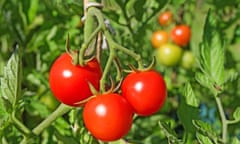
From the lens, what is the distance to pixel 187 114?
1.28 metres

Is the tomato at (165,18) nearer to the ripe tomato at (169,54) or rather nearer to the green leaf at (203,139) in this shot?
the ripe tomato at (169,54)

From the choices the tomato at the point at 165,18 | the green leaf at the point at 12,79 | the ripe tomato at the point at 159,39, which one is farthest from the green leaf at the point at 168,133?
the ripe tomato at the point at 159,39

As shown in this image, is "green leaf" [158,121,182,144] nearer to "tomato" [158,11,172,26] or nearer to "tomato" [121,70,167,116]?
"tomato" [121,70,167,116]

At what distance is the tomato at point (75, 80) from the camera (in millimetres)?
1109

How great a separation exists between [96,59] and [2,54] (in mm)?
948

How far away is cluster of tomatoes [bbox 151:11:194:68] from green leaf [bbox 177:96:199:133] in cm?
147

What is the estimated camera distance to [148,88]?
1.16 m

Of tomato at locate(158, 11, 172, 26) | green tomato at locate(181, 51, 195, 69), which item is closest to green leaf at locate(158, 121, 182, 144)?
green tomato at locate(181, 51, 195, 69)

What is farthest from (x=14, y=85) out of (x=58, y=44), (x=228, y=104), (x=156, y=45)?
(x=156, y=45)

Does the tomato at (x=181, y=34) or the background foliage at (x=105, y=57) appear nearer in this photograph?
the background foliage at (x=105, y=57)

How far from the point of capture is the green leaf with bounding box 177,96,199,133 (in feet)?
4.19

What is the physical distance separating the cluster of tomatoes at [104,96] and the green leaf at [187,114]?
12 cm

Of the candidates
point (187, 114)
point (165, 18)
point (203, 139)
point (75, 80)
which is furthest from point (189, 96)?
point (165, 18)

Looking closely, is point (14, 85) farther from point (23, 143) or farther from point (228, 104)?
point (228, 104)
